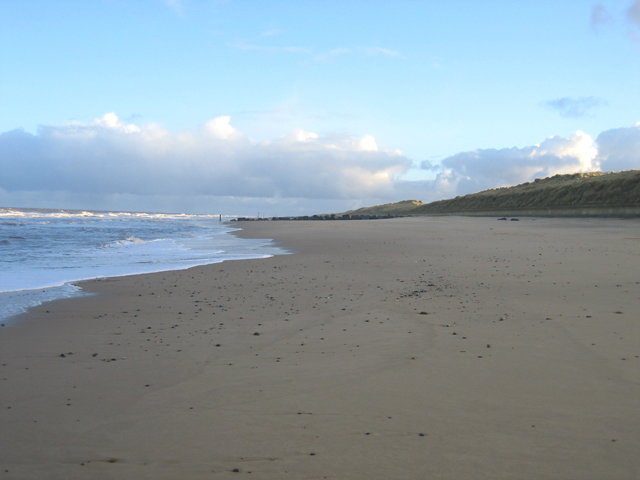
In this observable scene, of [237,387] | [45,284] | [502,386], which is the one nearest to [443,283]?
[502,386]

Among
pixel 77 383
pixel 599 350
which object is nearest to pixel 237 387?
pixel 77 383

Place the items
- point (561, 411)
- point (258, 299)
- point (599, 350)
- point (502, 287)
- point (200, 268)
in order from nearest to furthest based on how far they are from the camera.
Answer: point (561, 411), point (599, 350), point (258, 299), point (502, 287), point (200, 268)

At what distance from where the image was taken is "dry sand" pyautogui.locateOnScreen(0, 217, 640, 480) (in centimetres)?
273

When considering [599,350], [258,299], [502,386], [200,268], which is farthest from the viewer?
[200,268]

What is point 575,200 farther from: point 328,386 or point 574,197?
point 328,386

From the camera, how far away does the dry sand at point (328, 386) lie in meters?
2.73

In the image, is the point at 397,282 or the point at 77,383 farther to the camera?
the point at 397,282

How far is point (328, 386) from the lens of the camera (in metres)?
3.82

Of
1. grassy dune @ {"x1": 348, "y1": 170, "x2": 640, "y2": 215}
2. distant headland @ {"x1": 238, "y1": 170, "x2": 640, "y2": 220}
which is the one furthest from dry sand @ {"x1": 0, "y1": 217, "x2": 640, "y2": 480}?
grassy dune @ {"x1": 348, "y1": 170, "x2": 640, "y2": 215}

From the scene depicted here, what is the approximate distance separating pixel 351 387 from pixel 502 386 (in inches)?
50.1

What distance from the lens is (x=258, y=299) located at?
757 centimetres

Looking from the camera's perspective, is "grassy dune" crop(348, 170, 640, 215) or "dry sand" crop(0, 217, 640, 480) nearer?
"dry sand" crop(0, 217, 640, 480)

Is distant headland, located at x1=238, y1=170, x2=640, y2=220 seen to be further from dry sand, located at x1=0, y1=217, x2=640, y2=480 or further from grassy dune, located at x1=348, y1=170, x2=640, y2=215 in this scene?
dry sand, located at x1=0, y1=217, x2=640, y2=480

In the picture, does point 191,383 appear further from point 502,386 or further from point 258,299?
point 258,299
